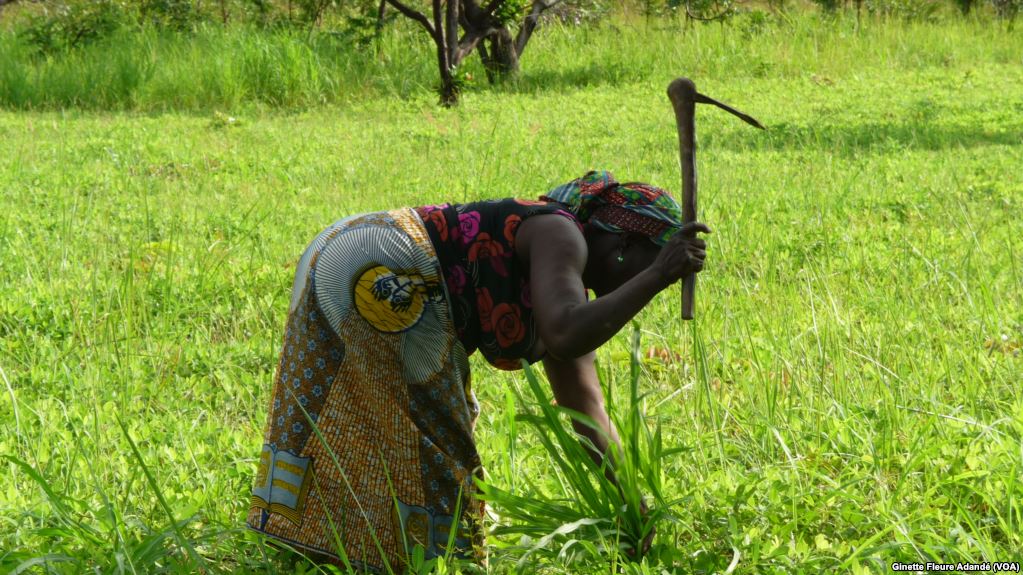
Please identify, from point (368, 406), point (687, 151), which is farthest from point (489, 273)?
point (687, 151)

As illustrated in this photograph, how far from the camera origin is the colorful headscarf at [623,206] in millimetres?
2186

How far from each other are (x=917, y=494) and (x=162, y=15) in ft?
43.7

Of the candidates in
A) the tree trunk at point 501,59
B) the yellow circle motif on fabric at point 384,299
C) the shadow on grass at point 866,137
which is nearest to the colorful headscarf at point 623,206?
the yellow circle motif on fabric at point 384,299

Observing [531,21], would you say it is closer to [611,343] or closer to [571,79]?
[571,79]

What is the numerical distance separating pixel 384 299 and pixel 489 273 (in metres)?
0.24

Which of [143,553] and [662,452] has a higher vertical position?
[662,452]

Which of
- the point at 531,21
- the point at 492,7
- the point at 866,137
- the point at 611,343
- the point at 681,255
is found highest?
the point at 492,7

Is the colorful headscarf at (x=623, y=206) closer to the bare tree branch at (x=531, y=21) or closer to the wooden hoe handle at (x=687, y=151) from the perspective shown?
the wooden hoe handle at (x=687, y=151)

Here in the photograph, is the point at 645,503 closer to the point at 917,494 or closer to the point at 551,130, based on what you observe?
the point at 917,494

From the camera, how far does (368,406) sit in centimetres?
227

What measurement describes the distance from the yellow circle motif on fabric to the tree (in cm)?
696

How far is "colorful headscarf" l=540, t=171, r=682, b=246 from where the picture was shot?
7.17 ft

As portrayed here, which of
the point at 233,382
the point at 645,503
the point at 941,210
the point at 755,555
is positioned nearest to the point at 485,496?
the point at 645,503

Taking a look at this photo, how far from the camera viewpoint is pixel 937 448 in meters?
2.32
